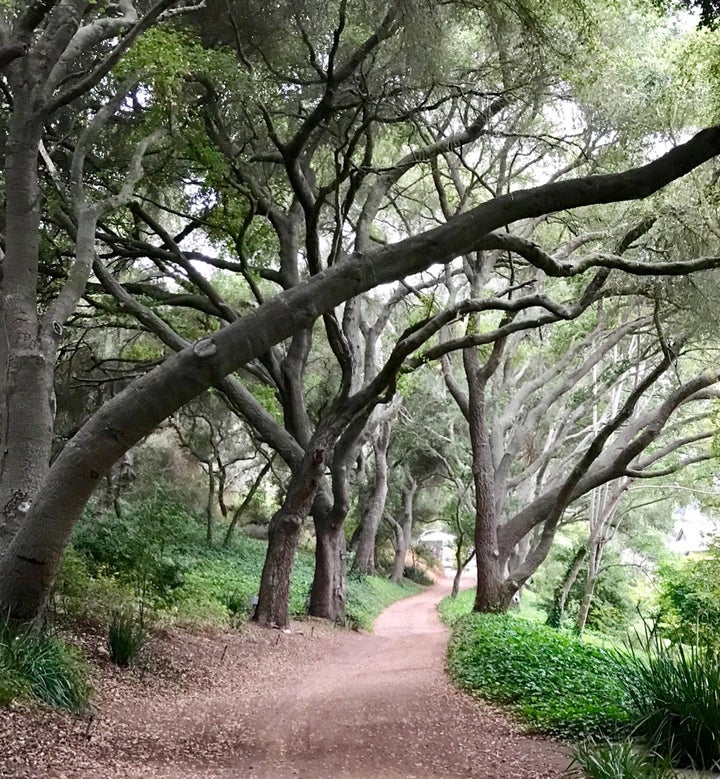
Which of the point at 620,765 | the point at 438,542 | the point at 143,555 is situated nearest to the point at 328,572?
the point at 143,555

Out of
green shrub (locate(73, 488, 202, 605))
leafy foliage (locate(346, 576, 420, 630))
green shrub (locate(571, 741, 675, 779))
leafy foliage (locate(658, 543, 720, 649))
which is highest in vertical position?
leafy foliage (locate(658, 543, 720, 649))

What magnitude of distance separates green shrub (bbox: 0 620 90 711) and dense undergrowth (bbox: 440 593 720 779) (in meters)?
3.81

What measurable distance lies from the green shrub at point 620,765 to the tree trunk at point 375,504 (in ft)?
50.3

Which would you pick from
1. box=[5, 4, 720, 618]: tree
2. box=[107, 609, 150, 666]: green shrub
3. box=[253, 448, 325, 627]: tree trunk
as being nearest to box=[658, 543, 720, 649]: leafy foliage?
box=[253, 448, 325, 627]: tree trunk

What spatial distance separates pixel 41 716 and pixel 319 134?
352 inches

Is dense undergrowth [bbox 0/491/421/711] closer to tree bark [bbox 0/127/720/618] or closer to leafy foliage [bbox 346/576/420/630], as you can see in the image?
leafy foliage [bbox 346/576/420/630]

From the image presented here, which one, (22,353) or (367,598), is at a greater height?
(22,353)

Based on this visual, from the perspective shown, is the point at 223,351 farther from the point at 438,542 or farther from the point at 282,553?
the point at 438,542

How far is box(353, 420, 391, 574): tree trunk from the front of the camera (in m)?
21.3

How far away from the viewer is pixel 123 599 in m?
8.73

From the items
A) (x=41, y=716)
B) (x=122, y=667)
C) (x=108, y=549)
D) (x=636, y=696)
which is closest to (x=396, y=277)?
(x=636, y=696)

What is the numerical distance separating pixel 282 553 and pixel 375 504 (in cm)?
1094

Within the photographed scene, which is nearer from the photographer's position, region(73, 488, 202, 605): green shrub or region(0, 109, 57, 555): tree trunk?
region(0, 109, 57, 555): tree trunk

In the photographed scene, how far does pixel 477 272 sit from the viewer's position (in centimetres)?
1323
